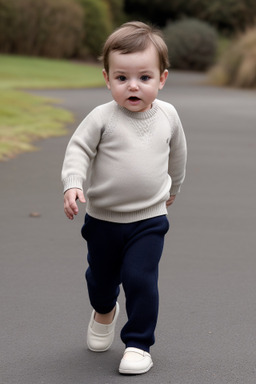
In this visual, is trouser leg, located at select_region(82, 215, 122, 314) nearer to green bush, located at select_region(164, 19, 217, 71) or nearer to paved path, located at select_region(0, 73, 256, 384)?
paved path, located at select_region(0, 73, 256, 384)

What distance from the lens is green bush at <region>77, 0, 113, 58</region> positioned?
106 ft

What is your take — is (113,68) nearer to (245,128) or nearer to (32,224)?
(32,224)

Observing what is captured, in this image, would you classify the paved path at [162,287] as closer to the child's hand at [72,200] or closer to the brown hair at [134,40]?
the child's hand at [72,200]

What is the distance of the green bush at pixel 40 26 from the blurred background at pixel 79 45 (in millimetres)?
31

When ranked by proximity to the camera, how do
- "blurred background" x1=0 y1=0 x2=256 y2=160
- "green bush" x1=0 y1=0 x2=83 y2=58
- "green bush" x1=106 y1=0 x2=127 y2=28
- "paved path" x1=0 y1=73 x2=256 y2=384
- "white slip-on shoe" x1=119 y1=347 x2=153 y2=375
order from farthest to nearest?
"green bush" x1=106 y1=0 x2=127 y2=28 < "green bush" x1=0 y1=0 x2=83 y2=58 < "blurred background" x1=0 y1=0 x2=256 y2=160 < "paved path" x1=0 y1=73 x2=256 y2=384 < "white slip-on shoe" x1=119 y1=347 x2=153 y2=375

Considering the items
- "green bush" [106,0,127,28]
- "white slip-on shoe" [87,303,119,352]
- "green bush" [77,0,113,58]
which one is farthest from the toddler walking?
"green bush" [106,0,127,28]

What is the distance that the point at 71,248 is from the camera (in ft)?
17.4

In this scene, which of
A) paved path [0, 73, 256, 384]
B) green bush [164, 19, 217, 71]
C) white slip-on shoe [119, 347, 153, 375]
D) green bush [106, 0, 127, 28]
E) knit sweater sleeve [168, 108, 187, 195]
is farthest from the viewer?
green bush [106, 0, 127, 28]

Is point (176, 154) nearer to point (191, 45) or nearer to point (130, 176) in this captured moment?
point (130, 176)

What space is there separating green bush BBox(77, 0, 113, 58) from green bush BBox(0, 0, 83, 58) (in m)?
1.16

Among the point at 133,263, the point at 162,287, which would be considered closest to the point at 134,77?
the point at 133,263

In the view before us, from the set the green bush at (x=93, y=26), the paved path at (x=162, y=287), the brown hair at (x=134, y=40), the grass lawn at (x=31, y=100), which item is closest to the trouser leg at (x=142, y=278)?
the paved path at (x=162, y=287)

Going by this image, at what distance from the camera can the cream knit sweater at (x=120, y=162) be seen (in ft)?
11.1

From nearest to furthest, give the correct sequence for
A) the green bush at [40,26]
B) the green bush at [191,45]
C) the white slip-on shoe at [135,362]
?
the white slip-on shoe at [135,362], the green bush at [40,26], the green bush at [191,45]
